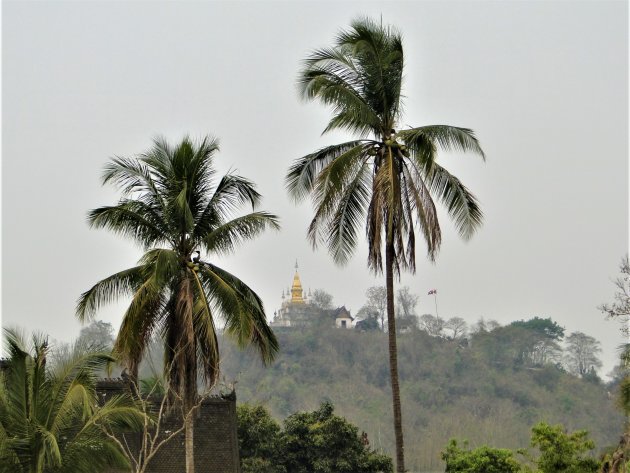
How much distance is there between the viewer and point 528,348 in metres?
170

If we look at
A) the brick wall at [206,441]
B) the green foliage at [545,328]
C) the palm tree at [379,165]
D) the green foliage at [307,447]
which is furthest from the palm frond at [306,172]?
the green foliage at [545,328]

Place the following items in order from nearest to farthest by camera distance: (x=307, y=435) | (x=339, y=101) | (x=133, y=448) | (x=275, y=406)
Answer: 1. (x=339, y=101)
2. (x=133, y=448)
3. (x=307, y=435)
4. (x=275, y=406)

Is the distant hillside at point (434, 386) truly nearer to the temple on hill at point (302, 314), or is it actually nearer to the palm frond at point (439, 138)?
the temple on hill at point (302, 314)

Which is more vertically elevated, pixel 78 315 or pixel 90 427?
pixel 78 315

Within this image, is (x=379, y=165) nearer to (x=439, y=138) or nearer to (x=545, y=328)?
(x=439, y=138)

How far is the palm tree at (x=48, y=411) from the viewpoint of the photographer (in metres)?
20.7

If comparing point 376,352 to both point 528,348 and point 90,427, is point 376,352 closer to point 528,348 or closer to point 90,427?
point 528,348

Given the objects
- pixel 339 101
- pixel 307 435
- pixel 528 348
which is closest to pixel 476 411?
pixel 528 348

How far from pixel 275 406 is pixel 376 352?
2834cm

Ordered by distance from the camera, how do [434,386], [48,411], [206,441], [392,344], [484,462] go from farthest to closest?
[434,386] < [484,462] < [206,441] < [392,344] < [48,411]

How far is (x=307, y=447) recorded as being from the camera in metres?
48.6

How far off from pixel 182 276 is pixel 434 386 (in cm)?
13984

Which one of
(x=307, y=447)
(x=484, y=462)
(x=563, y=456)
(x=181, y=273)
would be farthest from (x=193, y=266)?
(x=307, y=447)

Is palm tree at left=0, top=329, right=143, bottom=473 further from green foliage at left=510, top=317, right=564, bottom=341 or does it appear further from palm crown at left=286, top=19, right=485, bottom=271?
green foliage at left=510, top=317, right=564, bottom=341
